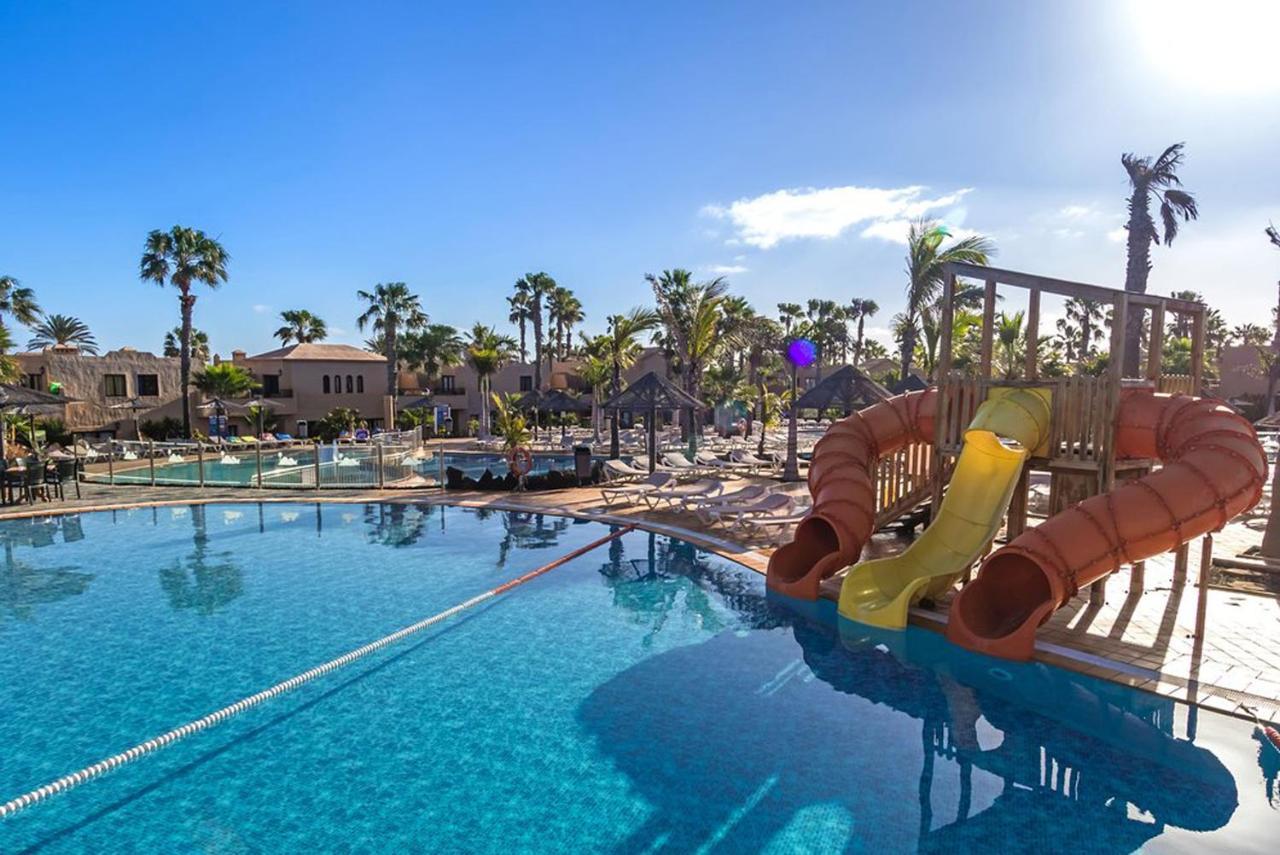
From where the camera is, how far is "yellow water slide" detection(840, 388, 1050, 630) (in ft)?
30.9

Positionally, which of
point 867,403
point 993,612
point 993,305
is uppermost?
point 993,305

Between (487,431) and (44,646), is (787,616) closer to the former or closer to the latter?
(44,646)

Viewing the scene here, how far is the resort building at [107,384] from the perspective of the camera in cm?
3581

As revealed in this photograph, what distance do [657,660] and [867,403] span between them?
13.0 m

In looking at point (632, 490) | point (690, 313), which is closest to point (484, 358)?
point (690, 313)

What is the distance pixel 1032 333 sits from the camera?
34.4 ft

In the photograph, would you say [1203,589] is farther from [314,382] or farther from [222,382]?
[314,382]

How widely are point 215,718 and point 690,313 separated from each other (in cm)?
2214

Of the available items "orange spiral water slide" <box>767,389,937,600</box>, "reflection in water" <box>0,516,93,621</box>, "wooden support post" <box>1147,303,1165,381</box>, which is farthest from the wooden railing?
"reflection in water" <box>0,516,93,621</box>

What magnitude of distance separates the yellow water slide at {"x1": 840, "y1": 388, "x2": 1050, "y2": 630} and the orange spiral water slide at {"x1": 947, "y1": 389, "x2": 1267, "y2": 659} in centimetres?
73

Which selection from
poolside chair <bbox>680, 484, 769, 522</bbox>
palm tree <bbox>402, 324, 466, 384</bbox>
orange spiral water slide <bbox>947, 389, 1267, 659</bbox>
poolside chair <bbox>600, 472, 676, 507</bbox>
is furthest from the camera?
Answer: palm tree <bbox>402, 324, 466, 384</bbox>

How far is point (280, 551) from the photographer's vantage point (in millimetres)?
14430

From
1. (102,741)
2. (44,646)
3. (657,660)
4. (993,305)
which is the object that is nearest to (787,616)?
(657,660)

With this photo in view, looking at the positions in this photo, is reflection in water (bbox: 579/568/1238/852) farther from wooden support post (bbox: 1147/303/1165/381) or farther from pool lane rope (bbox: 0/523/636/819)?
wooden support post (bbox: 1147/303/1165/381)
